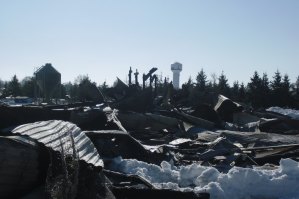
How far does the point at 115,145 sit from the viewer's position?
966 centimetres

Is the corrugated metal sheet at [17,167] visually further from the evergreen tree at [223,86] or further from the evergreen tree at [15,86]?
the evergreen tree at [15,86]

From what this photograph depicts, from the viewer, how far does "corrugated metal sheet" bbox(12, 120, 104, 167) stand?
5.31 m

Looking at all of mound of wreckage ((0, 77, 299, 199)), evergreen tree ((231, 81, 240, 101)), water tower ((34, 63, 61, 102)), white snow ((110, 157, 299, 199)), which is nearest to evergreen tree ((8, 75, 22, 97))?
water tower ((34, 63, 61, 102))

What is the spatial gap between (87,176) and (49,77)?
2869 cm

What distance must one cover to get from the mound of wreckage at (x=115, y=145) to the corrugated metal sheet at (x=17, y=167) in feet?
0.03

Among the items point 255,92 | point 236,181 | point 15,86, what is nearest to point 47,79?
point 255,92

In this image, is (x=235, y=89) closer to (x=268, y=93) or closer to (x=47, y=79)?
(x=268, y=93)

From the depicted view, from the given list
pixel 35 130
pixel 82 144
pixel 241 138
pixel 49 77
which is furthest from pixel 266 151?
pixel 49 77

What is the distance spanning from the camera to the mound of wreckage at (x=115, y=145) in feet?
15.4

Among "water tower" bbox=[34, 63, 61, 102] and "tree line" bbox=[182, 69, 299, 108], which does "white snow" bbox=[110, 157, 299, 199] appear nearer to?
"water tower" bbox=[34, 63, 61, 102]

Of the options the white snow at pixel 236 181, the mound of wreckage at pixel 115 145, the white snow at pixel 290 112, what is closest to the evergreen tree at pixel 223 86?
the white snow at pixel 290 112

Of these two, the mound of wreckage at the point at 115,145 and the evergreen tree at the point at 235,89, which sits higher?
the evergreen tree at the point at 235,89

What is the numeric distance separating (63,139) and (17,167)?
4.15 ft

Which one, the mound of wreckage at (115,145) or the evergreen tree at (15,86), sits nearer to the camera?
the mound of wreckage at (115,145)
